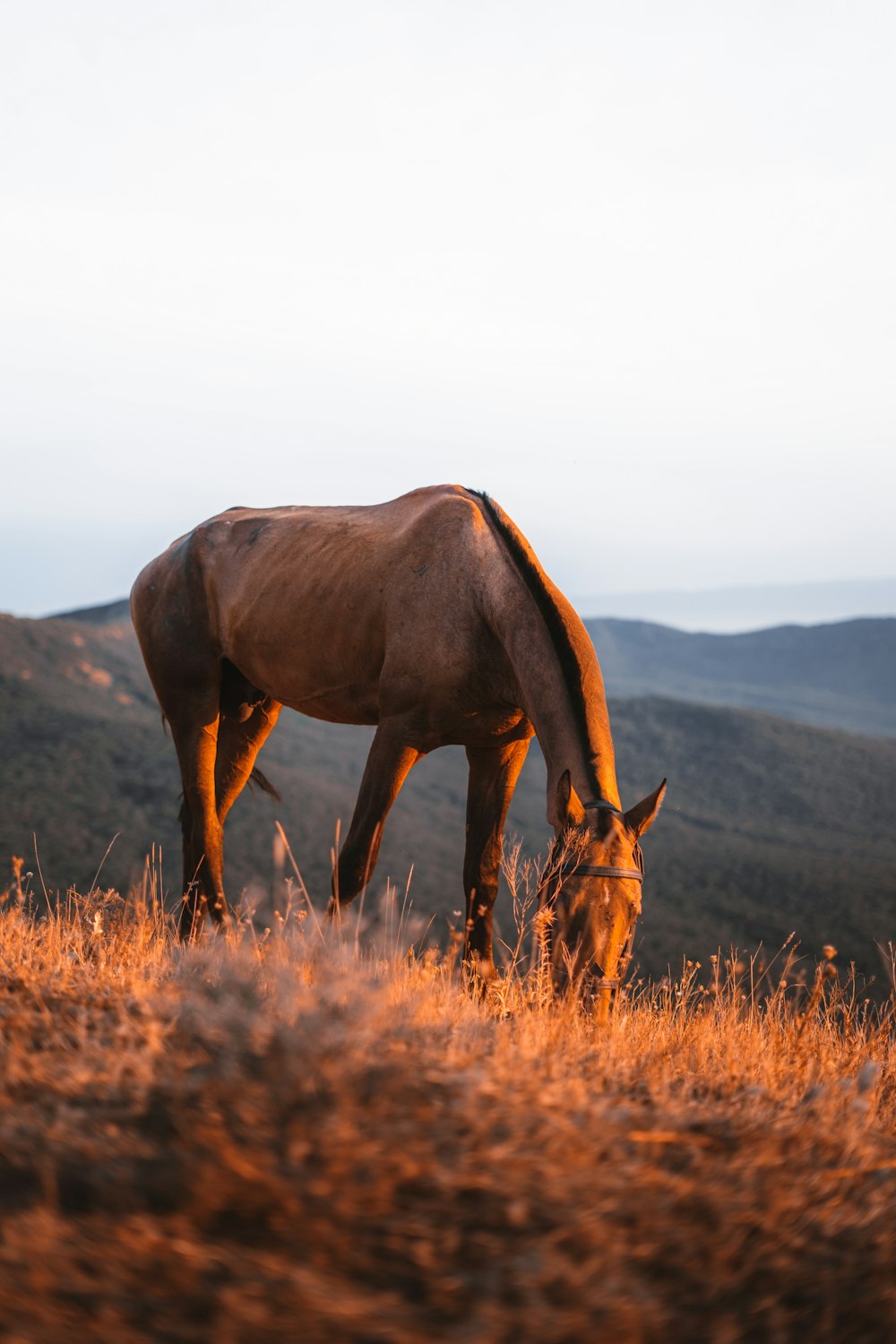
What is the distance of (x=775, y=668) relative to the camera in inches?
6225

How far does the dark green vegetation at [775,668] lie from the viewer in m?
122

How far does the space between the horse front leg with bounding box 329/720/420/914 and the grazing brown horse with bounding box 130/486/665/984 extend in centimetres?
1

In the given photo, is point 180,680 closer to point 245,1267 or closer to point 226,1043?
point 226,1043

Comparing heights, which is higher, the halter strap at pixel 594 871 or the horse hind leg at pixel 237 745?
the horse hind leg at pixel 237 745

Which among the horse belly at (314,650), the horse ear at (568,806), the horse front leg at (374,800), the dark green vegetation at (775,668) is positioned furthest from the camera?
the dark green vegetation at (775,668)

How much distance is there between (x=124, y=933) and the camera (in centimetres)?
526

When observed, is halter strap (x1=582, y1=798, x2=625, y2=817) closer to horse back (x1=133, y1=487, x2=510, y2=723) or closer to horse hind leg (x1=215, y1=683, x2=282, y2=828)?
horse back (x1=133, y1=487, x2=510, y2=723)

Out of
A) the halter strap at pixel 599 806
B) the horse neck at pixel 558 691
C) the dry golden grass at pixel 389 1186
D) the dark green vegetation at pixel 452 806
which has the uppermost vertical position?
the horse neck at pixel 558 691

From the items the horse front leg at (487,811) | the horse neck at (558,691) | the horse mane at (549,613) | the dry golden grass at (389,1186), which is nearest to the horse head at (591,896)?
the horse neck at (558,691)

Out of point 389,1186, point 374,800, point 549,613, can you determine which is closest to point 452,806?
point 374,800

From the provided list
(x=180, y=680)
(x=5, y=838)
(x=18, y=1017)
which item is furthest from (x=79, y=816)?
(x=18, y=1017)

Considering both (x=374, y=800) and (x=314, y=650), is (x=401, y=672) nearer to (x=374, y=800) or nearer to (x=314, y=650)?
(x=374, y=800)

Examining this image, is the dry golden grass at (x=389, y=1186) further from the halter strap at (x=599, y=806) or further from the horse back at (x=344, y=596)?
the horse back at (x=344, y=596)

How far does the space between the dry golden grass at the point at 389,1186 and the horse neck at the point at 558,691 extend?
166 cm
